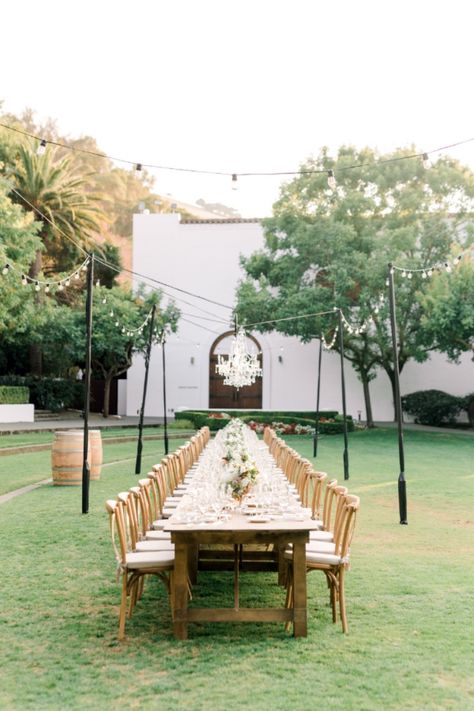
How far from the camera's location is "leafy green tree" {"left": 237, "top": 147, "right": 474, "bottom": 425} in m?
26.1

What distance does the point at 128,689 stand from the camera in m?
4.43

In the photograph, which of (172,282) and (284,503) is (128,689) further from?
(172,282)

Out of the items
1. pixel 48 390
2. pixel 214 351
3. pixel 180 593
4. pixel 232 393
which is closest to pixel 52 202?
pixel 48 390

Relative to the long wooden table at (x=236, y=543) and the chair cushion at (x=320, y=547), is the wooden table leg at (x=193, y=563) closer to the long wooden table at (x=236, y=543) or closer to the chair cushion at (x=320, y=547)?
the chair cushion at (x=320, y=547)

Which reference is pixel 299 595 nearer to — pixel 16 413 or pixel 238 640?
pixel 238 640

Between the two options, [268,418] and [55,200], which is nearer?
[268,418]

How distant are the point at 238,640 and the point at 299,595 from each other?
0.54 meters

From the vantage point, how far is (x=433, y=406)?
32.2 meters

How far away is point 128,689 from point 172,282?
32612 millimetres

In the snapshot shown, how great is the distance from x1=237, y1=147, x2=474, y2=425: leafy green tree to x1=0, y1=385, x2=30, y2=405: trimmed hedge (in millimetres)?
9491

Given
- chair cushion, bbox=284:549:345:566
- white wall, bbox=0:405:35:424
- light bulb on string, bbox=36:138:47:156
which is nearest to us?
chair cushion, bbox=284:549:345:566

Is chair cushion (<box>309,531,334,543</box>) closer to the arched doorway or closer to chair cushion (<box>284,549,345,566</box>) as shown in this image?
chair cushion (<box>284,549,345,566</box>)

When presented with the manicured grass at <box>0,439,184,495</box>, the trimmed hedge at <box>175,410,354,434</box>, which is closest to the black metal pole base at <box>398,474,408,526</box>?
the manicured grass at <box>0,439,184,495</box>

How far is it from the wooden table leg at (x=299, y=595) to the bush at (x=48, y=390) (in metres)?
28.2
